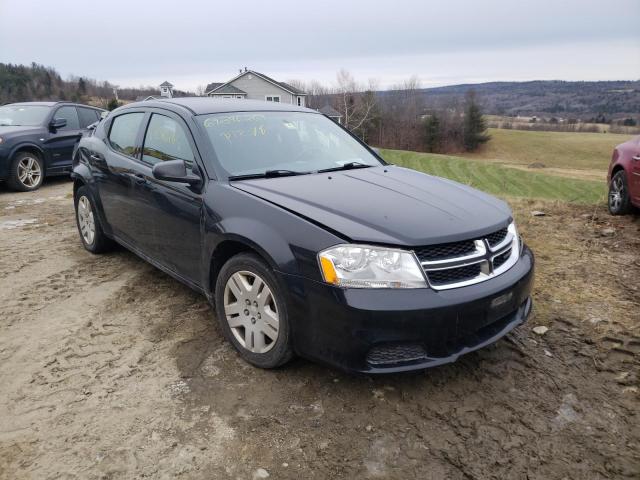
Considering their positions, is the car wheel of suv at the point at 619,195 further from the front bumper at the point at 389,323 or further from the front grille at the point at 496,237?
the front bumper at the point at 389,323

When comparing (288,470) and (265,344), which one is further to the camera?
(265,344)

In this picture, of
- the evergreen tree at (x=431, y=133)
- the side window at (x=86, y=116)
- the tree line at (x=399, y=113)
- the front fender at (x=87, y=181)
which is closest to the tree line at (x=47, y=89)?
the tree line at (x=399, y=113)

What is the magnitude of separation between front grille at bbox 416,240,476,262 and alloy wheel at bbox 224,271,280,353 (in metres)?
0.89

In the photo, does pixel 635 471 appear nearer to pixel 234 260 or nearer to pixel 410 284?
Answer: pixel 410 284

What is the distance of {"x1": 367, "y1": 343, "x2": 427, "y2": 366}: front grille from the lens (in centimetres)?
251

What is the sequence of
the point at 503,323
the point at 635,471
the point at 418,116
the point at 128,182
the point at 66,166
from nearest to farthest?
1. the point at 635,471
2. the point at 503,323
3. the point at 128,182
4. the point at 66,166
5. the point at 418,116

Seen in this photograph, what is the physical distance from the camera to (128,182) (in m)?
4.20

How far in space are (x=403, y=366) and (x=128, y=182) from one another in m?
2.94

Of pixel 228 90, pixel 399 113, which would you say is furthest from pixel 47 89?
pixel 399 113

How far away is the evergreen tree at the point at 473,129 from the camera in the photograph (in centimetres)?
6769

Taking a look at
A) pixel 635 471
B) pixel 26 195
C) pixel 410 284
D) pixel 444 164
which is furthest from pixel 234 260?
pixel 444 164

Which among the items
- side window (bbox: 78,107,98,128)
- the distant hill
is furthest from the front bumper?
the distant hill

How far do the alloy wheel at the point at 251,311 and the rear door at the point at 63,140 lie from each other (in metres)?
8.48

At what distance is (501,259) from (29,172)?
9.58m
